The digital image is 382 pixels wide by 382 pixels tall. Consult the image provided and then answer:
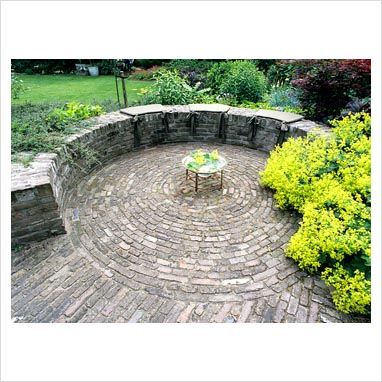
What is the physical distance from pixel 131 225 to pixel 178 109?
3.70 m

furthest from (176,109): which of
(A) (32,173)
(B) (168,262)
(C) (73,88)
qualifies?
(C) (73,88)

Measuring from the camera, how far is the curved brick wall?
398 cm

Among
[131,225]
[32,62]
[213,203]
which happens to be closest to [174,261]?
[131,225]

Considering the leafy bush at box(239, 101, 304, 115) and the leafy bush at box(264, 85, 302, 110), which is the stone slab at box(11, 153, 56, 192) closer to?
the leafy bush at box(239, 101, 304, 115)

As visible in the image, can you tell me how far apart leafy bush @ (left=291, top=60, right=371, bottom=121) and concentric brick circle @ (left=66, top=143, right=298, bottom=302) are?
2396 mm

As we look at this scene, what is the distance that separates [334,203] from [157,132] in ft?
14.4

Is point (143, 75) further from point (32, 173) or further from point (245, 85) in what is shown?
point (32, 173)

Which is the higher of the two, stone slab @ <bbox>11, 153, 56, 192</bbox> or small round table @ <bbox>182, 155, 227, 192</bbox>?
stone slab @ <bbox>11, 153, 56, 192</bbox>

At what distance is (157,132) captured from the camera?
679cm

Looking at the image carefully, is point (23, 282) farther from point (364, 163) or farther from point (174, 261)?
point (364, 163)

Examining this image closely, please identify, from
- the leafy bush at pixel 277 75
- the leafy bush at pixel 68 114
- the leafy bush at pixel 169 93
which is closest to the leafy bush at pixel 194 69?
the leafy bush at pixel 169 93

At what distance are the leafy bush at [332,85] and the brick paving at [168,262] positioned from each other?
9.99 feet

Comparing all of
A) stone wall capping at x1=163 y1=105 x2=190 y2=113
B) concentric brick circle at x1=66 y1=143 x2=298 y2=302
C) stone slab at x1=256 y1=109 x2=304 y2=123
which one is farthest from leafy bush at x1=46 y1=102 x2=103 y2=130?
stone slab at x1=256 y1=109 x2=304 y2=123

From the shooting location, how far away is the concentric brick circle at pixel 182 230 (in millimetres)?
3336
